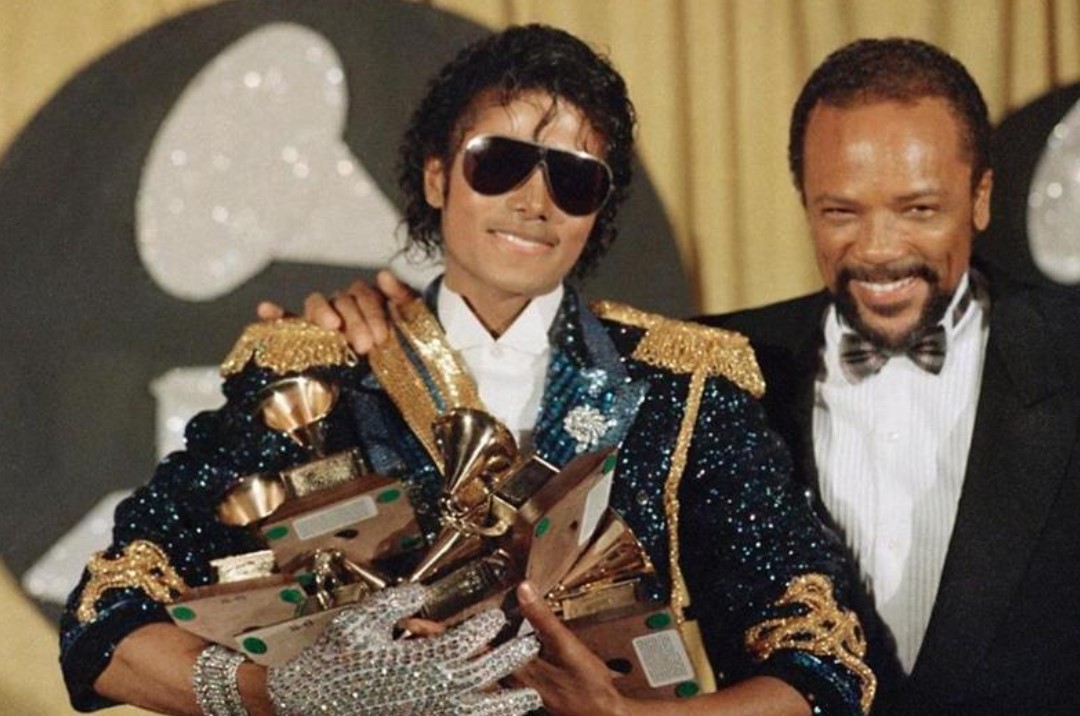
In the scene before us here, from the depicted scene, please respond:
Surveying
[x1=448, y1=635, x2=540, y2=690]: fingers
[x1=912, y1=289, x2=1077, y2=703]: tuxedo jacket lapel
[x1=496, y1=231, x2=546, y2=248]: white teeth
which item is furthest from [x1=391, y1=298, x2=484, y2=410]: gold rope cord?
[x1=912, y1=289, x2=1077, y2=703]: tuxedo jacket lapel

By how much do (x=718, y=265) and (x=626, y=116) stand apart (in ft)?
2.22

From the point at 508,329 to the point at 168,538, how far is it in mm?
423

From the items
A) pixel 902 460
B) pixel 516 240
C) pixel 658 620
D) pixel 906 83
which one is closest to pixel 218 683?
pixel 658 620

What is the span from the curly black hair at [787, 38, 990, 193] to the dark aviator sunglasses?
0.44 meters

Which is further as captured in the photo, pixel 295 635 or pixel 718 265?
pixel 718 265

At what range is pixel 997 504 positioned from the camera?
6.60 ft

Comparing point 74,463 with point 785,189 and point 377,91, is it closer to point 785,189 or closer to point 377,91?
point 377,91

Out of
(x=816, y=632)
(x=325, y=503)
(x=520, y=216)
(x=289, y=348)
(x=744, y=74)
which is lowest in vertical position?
(x=816, y=632)

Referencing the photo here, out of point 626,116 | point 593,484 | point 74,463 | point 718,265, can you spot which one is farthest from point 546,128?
point 74,463

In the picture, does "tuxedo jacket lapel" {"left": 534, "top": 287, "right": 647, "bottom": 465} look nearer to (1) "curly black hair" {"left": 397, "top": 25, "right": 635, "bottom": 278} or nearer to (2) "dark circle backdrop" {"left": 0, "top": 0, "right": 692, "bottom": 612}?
(1) "curly black hair" {"left": 397, "top": 25, "right": 635, "bottom": 278}

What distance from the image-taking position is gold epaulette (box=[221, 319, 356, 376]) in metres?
1.84

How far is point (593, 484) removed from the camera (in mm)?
1542

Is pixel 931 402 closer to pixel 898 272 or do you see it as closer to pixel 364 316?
pixel 898 272

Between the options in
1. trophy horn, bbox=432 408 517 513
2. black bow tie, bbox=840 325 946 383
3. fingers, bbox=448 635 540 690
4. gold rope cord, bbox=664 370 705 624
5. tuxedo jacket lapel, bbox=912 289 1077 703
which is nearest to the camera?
fingers, bbox=448 635 540 690
